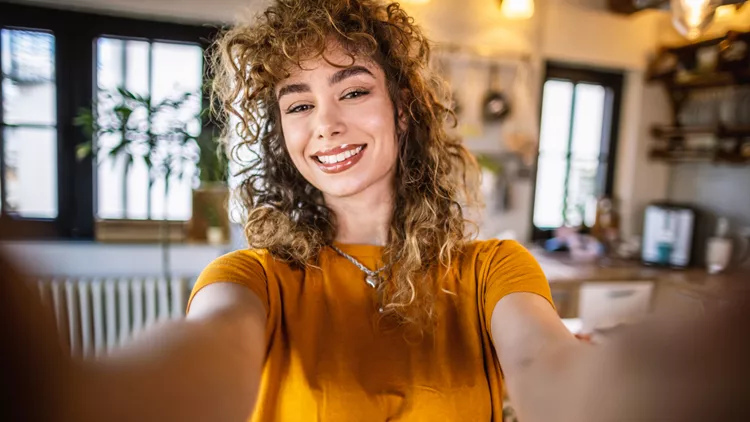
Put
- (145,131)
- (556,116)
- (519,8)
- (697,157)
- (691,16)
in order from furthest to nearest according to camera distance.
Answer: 1. (556,116)
2. (697,157)
3. (519,8)
4. (145,131)
5. (691,16)

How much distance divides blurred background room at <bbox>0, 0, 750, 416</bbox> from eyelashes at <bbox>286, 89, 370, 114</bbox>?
0.93 metres

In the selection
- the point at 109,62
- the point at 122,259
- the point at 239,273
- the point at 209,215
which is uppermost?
the point at 109,62

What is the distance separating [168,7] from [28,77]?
765mm

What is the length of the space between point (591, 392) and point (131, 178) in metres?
2.57

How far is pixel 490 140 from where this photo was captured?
9.59ft

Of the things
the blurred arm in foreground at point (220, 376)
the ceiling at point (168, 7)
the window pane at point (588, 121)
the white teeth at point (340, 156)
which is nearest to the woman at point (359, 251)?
the white teeth at point (340, 156)

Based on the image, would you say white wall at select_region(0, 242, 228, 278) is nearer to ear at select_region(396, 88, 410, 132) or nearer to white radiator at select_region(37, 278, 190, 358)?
white radiator at select_region(37, 278, 190, 358)

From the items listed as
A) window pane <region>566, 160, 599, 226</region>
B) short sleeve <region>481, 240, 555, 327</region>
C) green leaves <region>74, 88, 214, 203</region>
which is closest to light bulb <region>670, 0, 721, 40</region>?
short sleeve <region>481, 240, 555, 327</region>

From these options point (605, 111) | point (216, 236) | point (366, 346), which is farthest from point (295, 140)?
point (605, 111)

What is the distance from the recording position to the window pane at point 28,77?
2.18 m

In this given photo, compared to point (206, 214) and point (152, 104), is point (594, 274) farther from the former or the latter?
point (152, 104)

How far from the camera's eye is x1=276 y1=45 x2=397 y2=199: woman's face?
0.81 meters

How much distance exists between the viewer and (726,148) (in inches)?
110

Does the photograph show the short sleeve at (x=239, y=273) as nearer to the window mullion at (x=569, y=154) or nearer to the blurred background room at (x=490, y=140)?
the blurred background room at (x=490, y=140)
